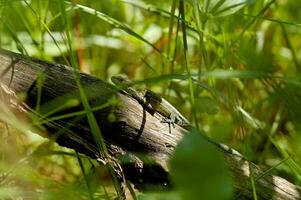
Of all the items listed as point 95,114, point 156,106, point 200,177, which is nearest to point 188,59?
point 156,106

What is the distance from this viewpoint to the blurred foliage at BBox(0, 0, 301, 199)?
1320 millimetres

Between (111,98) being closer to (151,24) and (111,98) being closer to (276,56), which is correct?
(151,24)

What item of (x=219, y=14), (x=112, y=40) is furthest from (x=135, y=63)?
(x=219, y=14)

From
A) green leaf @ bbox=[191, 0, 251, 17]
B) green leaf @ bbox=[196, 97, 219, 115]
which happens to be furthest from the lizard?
green leaf @ bbox=[191, 0, 251, 17]

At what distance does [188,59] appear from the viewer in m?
1.42

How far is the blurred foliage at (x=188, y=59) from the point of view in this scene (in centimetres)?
132

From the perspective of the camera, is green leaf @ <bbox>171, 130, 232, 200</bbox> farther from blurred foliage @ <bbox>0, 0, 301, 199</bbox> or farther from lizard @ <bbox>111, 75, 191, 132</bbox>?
lizard @ <bbox>111, 75, 191, 132</bbox>

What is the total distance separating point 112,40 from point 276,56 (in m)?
0.65

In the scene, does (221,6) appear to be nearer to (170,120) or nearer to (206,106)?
(206,106)

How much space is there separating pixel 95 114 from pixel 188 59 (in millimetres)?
425

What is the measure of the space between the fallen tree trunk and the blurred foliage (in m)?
0.10

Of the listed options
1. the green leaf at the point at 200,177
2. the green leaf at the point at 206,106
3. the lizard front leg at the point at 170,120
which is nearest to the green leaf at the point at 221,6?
the green leaf at the point at 206,106

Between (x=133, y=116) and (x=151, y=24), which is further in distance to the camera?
(x=151, y=24)

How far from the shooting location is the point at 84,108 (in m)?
1.04
